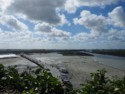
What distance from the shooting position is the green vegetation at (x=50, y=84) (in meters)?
5.18

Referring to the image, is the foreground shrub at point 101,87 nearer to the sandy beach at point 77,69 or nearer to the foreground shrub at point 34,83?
the foreground shrub at point 34,83

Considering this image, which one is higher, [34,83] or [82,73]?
[34,83]

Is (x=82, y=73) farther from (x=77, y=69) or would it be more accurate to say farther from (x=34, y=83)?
(x=34, y=83)

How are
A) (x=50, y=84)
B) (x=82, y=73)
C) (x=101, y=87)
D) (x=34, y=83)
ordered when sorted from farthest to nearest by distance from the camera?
(x=82, y=73), (x=34, y=83), (x=50, y=84), (x=101, y=87)

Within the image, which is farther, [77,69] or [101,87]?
[77,69]

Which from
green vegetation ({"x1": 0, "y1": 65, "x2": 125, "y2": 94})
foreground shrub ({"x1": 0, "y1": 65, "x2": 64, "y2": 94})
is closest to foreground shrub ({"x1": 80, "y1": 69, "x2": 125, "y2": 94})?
green vegetation ({"x1": 0, "y1": 65, "x2": 125, "y2": 94})

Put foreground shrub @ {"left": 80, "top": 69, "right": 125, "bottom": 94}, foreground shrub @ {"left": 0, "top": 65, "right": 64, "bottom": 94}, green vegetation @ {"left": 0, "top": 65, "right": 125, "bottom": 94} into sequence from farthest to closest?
foreground shrub @ {"left": 0, "top": 65, "right": 64, "bottom": 94}
green vegetation @ {"left": 0, "top": 65, "right": 125, "bottom": 94}
foreground shrub @ {"left": 80, "top": 69, "right": 125, "bottom": 94}

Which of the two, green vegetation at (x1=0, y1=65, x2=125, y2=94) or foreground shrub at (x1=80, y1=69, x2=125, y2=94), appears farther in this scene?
green vegetation at (x1=0, y1=65, x2=125, y2=94)

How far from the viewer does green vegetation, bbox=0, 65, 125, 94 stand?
5184mm

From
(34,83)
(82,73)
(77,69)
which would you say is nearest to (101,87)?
(34,83)

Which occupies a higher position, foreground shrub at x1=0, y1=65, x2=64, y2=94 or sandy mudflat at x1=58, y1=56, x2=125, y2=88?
foreground shrub at x1=0, y1=65, x2=64, y2=94

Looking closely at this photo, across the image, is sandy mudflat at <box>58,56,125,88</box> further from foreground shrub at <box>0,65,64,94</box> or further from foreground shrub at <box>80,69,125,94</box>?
foreground shrub at <box>80,69,125,94</box>

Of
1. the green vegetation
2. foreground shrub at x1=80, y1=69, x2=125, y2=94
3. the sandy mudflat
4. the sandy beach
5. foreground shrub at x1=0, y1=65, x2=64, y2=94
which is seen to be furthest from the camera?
the sandy beach

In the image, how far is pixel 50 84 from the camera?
5.70 metres
